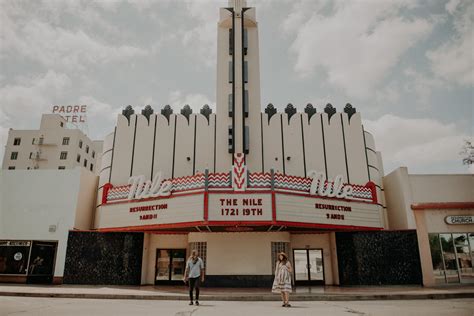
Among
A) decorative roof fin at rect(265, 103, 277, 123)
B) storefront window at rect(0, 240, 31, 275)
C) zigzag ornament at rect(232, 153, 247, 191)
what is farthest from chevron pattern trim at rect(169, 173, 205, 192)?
storefront window at rect(0, 240, 31, 275)

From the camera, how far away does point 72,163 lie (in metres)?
51.4

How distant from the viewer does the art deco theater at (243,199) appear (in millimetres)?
16500

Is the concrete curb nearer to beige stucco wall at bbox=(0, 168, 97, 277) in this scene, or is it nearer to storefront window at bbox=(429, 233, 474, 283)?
storefront window at bbox=(429, 233, 474, 283)

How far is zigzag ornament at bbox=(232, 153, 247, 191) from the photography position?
16.2 metres

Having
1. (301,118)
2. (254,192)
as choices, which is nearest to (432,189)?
(301,118)

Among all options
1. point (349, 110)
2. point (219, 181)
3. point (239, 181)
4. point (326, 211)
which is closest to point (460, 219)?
point (326, 211)

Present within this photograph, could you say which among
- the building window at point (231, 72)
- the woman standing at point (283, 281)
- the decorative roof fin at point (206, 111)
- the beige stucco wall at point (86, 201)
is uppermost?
the building window at point (231, 72)

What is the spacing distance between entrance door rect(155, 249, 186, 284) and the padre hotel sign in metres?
3.98

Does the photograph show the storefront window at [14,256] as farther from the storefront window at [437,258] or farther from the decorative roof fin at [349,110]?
the storefront window at [437,258]

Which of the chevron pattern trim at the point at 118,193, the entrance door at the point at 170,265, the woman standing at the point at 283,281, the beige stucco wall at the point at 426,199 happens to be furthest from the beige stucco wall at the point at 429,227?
the chevron pattern trim at the point at 118,193

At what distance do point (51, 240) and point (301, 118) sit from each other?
690 inches

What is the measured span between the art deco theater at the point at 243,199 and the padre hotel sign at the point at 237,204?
0.06 metres

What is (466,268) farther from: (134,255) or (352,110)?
(134,255)

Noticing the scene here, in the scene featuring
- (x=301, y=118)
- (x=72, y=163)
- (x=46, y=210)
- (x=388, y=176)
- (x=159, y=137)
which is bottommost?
(x=46, y=210)
